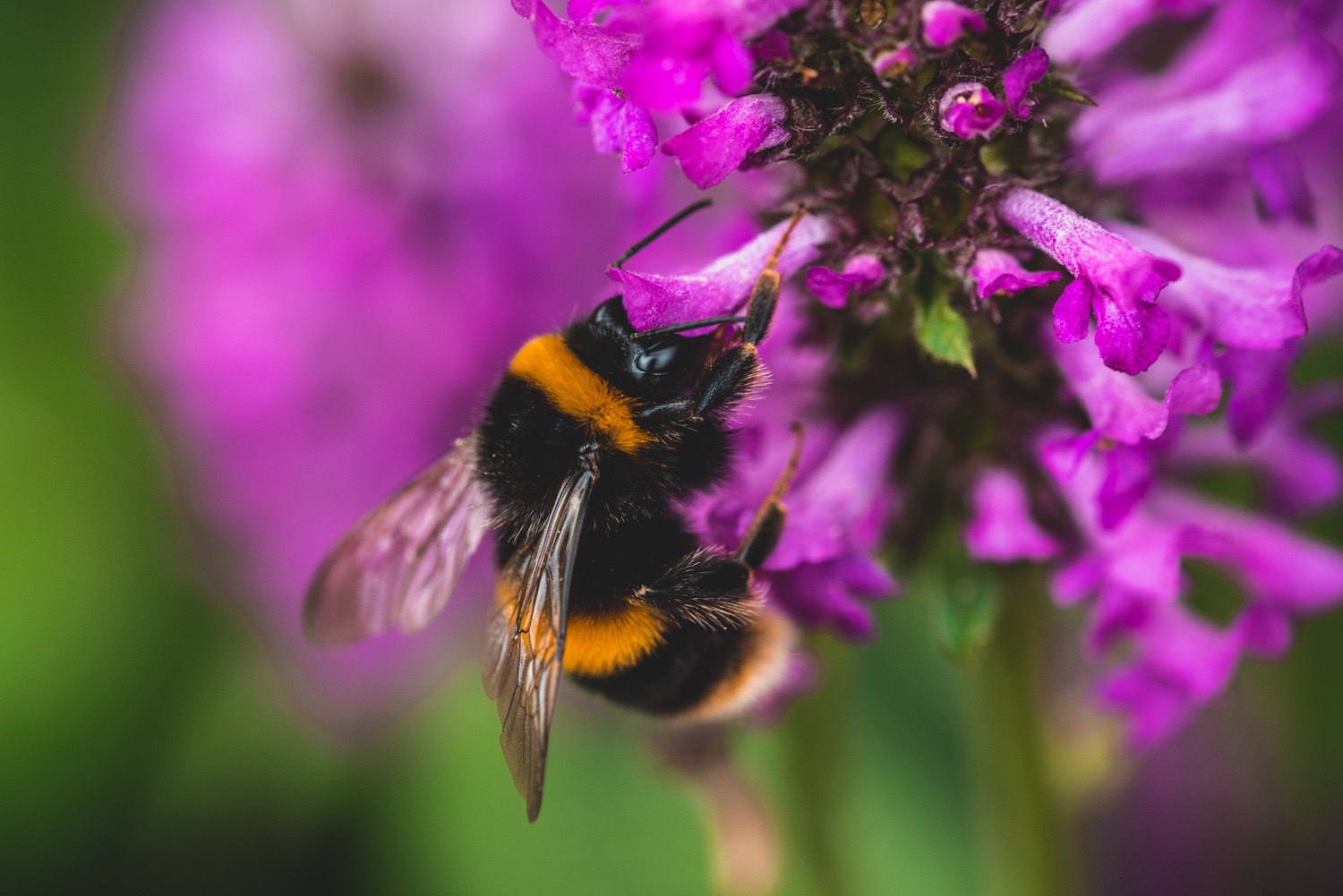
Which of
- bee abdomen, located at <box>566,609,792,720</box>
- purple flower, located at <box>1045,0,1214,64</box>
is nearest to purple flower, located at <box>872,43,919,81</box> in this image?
purple flower, located at <box>1045,0,1214,64</box>

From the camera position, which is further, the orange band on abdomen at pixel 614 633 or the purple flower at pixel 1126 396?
the orange band on abdomen at pixel 614 633

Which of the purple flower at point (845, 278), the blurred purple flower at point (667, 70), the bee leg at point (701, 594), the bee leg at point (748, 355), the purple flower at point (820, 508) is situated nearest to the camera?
the blurred purple flower at point (667, 70)

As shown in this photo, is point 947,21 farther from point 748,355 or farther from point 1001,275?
point 748,355

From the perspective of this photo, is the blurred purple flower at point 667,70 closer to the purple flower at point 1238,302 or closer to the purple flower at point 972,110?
the purple flower at point 972,110

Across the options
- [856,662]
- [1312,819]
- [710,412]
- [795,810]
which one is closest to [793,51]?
[710,412]

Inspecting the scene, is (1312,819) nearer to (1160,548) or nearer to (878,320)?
(1160,548)

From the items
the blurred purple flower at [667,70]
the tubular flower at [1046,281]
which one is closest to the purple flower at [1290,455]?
the tubular flower at [1046,281]
